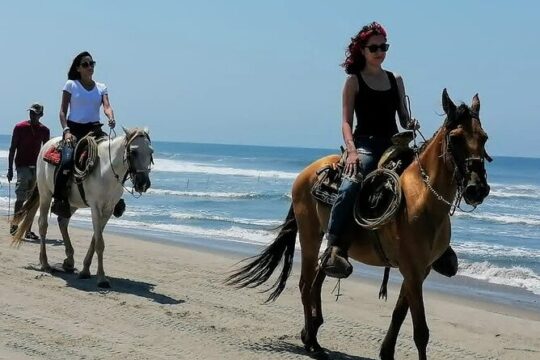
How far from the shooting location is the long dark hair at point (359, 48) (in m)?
5.98

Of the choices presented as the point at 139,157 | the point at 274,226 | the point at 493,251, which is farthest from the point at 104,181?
the point at 274,226

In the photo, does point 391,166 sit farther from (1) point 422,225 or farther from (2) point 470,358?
(2) point 470,358

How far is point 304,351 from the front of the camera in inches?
254

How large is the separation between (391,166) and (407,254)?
76 cm

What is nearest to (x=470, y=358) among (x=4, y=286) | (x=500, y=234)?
(x=4, y=286)

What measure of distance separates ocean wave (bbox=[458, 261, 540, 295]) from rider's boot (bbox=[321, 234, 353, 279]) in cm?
663

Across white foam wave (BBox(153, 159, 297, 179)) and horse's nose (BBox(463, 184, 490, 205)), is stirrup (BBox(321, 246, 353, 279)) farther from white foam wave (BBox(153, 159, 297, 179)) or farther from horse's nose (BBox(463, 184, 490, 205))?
white foam wave (BBox(153, 159, 297, 179))

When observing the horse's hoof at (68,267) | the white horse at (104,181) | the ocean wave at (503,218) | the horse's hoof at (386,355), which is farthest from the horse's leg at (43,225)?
the ocean wave at (503,218)

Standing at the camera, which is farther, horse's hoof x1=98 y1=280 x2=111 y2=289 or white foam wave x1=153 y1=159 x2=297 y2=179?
white foam wave x1=153 y1=159 x2=297 y2=179

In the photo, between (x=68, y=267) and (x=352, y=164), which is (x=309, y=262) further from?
(x=68, y=267)

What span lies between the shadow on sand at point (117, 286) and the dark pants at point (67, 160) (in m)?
0.94

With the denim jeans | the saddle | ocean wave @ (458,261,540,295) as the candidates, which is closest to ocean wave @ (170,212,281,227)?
ocean wave @ (458,261,540,295)

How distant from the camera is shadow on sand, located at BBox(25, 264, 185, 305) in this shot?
831 cm

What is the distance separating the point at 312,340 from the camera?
6.43 m
